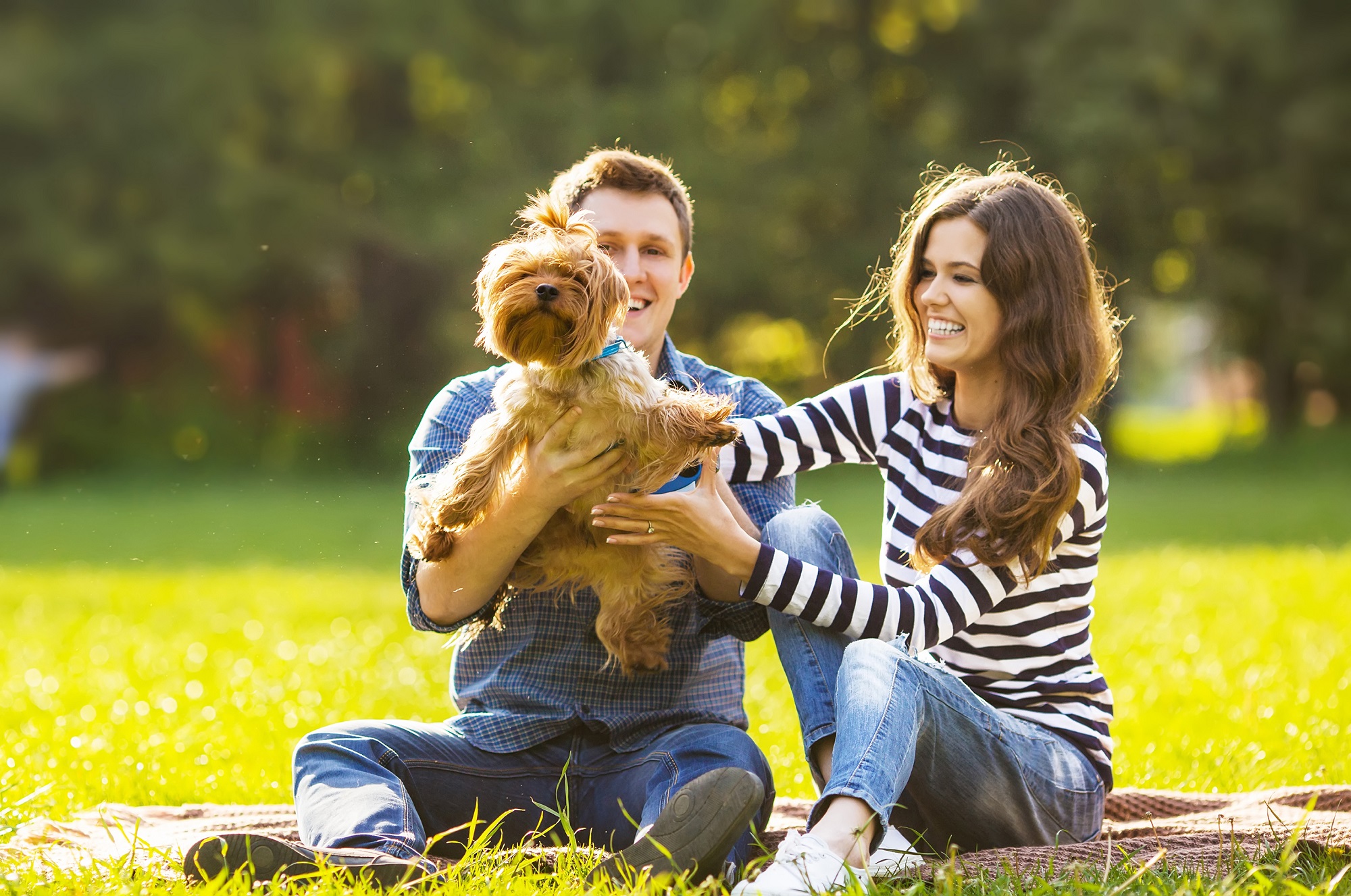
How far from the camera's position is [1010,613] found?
340 cm

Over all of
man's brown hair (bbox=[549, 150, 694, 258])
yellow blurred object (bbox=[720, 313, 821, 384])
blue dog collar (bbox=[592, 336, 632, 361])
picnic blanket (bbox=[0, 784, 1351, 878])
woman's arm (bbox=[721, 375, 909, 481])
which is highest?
yellow blurred object (bbox=[720, 313, 821, 384])

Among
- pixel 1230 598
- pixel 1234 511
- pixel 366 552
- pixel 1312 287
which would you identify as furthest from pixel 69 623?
pixel 1312 287

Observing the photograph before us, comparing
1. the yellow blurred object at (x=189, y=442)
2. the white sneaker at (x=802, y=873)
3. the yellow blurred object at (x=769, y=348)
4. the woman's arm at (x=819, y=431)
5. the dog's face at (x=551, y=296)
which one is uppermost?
the yellow blurred object at (x=769, y=348)

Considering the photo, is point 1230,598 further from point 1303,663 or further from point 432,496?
point 432,496

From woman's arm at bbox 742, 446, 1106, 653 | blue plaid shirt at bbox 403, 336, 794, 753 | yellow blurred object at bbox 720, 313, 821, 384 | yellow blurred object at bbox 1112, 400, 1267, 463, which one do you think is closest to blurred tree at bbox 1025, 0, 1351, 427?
yellow blurred object at bbox 1112, 400, 1267, 463

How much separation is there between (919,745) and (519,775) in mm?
1051

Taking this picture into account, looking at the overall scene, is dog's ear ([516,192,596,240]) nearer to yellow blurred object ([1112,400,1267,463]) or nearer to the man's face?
the man's face

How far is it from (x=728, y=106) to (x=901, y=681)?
22073mm

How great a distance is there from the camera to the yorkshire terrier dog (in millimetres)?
3180

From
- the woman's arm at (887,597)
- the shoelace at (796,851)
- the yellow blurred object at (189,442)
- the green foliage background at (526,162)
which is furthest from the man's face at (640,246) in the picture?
the yellow blurred object at (189,442)

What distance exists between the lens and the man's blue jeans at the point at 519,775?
327 cm

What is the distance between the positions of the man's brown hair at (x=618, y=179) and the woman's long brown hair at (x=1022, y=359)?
69 cm

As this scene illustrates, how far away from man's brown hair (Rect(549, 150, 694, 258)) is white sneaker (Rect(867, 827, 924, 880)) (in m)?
1.77

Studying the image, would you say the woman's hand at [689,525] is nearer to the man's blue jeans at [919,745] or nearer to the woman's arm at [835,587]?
the woman's arm at [835,587]
